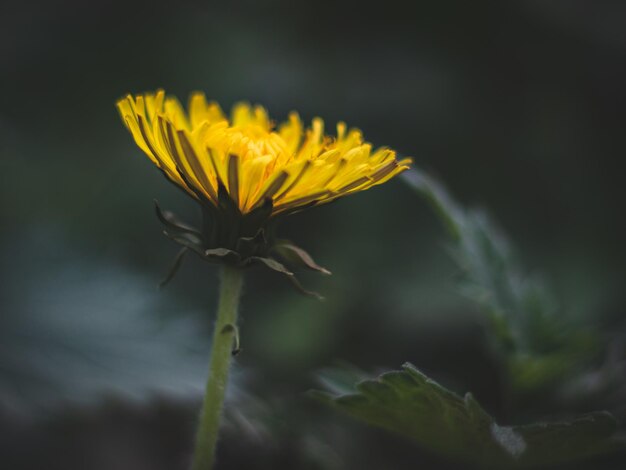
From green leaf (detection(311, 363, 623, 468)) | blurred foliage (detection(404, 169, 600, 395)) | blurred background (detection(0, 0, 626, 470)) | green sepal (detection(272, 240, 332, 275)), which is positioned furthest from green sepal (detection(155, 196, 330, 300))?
blurred background (detection(0, 0, 626, 470))

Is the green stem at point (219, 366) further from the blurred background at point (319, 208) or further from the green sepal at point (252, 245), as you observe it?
the blurred background at point (319, 208)

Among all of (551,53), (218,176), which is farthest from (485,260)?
(551,53)

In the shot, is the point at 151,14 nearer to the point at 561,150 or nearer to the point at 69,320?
the point at 69,320

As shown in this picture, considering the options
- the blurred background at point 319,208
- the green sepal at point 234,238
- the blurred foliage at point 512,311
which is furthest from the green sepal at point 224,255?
the blurred background at point 319,208

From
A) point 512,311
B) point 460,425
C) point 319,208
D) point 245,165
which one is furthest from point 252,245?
point 319,208

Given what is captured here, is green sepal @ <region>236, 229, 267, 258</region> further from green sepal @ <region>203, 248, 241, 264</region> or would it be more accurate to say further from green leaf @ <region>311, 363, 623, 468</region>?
green leaf @ <region>311, 363, 623, 468</region>

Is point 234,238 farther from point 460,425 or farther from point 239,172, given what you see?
point 460,425
